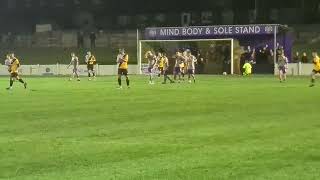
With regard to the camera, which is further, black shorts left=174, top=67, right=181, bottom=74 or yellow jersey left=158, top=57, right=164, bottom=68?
yellow jersey left=158, top=57, right=164, bottom=68

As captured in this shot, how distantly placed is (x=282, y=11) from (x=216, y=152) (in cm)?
6590

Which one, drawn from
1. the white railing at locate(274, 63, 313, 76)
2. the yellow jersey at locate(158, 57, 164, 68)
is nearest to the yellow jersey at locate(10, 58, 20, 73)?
the yellow jersey at locate(158, 57, 164, 68)

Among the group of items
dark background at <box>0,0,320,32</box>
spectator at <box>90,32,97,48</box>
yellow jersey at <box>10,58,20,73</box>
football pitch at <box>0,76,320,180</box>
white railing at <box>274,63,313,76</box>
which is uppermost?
dark background at <box>0,0,320,32</box>

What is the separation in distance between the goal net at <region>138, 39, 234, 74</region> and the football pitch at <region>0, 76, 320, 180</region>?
35.5 m

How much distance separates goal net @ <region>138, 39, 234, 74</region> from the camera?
59.0 meters

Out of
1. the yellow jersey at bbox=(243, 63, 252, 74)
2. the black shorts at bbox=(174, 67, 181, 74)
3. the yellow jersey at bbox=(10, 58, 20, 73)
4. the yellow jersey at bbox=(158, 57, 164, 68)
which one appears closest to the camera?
the yellow jersey at bbox=(10, 58, 20, 73)

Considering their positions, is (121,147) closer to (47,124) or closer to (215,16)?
(47,124)

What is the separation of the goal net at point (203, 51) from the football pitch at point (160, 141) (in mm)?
35489

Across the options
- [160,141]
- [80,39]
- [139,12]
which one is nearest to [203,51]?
[139,12]

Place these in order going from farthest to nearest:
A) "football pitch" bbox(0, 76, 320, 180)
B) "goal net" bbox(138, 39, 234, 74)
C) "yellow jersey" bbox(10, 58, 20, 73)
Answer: "goal net" bbox(138, 39, 234, 74), "yellow jersey" bbox(10, 58, 20, 73), "football pitch" bbox(0, 76, 320, 180)

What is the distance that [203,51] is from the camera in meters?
59.7

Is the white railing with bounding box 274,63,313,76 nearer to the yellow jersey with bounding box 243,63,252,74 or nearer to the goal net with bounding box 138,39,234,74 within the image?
the yellow jersey with bounding box 243,63,252,74

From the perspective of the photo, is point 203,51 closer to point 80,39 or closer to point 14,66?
point 80,39

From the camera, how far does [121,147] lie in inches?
509
